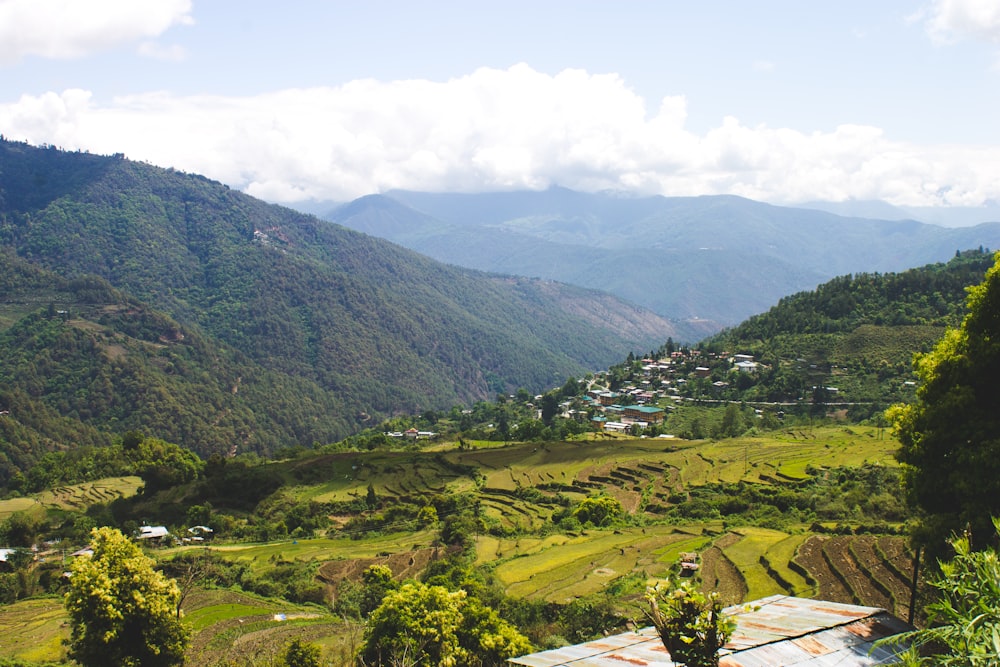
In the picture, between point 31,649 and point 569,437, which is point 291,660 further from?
point 569,437

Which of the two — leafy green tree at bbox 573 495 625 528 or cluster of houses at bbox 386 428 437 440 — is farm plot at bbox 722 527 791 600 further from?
cluster of houses at bbox 386 428 437 440

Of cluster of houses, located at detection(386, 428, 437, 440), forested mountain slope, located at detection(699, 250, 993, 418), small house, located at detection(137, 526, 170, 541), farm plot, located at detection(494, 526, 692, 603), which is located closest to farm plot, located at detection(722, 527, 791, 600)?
farm plot, located at detection(494, 526, 692, 603)

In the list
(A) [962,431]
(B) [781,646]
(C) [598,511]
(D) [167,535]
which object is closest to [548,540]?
(C) [598,511]

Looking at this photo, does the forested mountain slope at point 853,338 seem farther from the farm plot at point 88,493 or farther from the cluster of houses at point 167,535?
the farm plot at point 88,493

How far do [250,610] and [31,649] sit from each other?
836cm

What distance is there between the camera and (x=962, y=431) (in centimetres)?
1319

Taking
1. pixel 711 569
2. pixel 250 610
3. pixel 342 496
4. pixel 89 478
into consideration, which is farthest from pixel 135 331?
pixel 711 569

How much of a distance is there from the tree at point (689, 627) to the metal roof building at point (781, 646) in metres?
1.95

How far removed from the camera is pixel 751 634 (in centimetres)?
1258

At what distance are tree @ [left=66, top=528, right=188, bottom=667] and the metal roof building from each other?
10.4 m

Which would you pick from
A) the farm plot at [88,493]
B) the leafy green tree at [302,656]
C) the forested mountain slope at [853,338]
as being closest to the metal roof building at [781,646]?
the leafy green tree at [302,656]

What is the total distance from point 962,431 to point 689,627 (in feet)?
25.8

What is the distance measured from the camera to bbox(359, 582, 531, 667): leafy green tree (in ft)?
59.5

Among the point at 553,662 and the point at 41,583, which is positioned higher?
the point at 553,662
